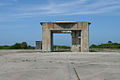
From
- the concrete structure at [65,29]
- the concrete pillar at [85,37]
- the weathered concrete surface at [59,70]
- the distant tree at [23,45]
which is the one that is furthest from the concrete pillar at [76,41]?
the distant tree at [23,45]

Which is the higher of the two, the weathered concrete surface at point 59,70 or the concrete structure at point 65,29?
the concrete structure at point 65,29

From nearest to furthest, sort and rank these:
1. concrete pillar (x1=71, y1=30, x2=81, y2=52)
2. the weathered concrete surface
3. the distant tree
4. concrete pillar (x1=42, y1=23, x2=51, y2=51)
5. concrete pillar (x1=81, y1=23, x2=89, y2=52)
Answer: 1. the weathered concrete surface
2. concrete pillar (x1=81, y1=23, x2=89, y2=52)
3. concrete pillar (x1=42, y1=23, x2=51, y2=51)
4. concrete pillar (x1=71, y1=30, x2=81, y2=52)
5. the distant tree

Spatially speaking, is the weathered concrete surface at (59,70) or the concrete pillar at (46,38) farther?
the concrete pillar at (46,38)

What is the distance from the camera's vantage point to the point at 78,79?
7.88 metres

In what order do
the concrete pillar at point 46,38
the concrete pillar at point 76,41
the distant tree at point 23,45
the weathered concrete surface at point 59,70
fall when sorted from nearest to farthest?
the weathered concrete surface at point 59,70 → the concrete pillar at point 46,38 → the concrete pillar at point 76,41 → the distant tree at point 23,45

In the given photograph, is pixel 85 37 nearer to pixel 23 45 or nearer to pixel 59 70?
pixel 59 70

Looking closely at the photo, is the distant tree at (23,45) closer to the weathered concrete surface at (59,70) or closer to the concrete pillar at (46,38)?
the concrete pillar at (46,38)

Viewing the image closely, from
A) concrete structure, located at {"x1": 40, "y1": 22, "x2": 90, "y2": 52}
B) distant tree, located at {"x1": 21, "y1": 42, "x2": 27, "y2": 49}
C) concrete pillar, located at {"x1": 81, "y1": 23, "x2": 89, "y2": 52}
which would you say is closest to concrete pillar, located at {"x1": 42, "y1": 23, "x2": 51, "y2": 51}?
concrete structure, located at {"x1": 40, "y1": 22, "x2": 90, "y2": 52}

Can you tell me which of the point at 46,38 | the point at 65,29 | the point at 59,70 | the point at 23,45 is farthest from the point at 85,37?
the point at 23,45

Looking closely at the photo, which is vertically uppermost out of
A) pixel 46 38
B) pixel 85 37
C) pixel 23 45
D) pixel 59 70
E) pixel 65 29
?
pixel 65 29

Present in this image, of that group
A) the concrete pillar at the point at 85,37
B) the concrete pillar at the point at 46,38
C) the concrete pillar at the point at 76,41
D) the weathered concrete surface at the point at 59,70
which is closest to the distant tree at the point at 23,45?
the concrete pillar at the point at 46,38

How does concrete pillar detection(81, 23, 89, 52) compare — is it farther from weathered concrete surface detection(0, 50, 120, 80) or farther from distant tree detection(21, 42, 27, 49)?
distant tree detection(21, 42, 27, 49)

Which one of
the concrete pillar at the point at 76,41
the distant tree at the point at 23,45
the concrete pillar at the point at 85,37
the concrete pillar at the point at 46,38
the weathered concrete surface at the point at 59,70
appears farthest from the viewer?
the distant tree at the point at 23,45

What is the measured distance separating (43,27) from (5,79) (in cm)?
2697
